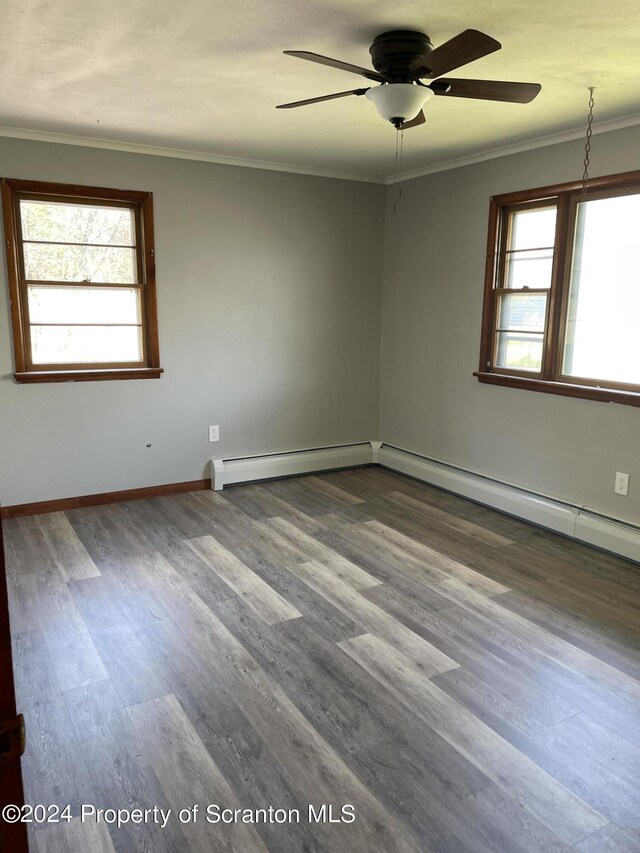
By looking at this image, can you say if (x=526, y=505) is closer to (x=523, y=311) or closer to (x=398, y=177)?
(x=523, y=311)

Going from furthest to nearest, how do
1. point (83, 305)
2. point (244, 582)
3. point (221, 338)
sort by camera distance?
1. point (221, 338)
2. point (83, 305)
3. point (244, 582)

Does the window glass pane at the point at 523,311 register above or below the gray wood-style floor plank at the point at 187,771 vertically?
above

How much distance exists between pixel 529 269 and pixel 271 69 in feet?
7.09

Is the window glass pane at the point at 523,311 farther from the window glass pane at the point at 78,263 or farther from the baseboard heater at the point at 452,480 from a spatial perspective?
the window glass pane at the point at 78,263

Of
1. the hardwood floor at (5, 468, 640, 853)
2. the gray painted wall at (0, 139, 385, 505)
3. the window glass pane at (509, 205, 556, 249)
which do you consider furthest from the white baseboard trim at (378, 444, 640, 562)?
the window glass pane at (509, 205, 556, 249)

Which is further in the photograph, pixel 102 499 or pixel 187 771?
pixel 102 499

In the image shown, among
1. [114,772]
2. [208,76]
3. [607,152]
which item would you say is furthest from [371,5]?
[114,772]

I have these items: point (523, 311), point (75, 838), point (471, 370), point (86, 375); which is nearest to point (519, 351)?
point (523, 311)

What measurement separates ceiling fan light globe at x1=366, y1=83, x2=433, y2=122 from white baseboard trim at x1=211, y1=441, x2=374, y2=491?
3008 millimetres

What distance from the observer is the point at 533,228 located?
4062 millimetres

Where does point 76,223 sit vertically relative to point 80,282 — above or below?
above

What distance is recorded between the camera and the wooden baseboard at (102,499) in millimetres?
4159

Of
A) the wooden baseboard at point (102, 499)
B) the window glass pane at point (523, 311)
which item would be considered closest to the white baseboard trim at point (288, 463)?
the wooden baseboard at point (102, 499)

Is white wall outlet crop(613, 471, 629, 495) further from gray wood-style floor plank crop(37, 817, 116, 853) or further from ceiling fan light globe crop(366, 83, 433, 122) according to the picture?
gray wood-style floor plank crop(37, 817, 116, 853)
